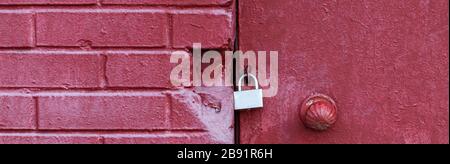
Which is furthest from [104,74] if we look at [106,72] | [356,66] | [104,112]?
[356,66]

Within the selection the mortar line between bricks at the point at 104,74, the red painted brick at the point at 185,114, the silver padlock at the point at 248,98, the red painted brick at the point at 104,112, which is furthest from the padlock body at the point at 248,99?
the mortar line between bricks at the point at 104,74

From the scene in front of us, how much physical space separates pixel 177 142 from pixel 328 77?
504mm

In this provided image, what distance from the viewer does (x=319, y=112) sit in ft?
7.39

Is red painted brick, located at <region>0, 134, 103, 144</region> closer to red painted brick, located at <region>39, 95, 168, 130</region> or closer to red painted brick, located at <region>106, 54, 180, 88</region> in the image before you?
red painted brick, located at <region>39, 95, 168, 130</region>

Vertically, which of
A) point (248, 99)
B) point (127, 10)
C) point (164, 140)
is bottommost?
point (164, 140)

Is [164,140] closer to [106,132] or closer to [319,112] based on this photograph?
[106,132]

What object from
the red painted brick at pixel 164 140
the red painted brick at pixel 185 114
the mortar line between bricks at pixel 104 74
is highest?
the mortar line between bricks at pixel 104 74

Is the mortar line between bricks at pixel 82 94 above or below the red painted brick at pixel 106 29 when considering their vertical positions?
below

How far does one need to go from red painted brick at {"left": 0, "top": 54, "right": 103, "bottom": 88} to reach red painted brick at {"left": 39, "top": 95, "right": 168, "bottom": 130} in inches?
1.9

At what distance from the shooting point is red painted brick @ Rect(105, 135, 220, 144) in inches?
87.5

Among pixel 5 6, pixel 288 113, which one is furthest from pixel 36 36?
pixel 288 113

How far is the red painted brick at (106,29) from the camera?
2182 mm

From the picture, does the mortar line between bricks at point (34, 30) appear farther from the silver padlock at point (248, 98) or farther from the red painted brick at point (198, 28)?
the silver padlock at point (248, 98)

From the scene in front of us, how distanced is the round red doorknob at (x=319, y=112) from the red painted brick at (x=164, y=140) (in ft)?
0.95
